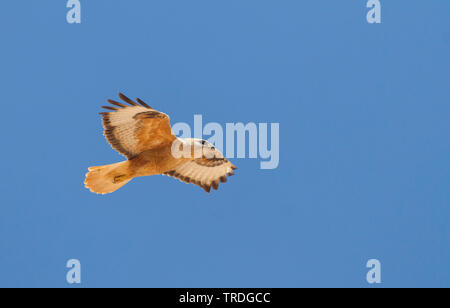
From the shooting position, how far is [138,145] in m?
12.0

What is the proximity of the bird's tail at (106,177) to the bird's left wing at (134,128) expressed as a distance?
31 cm

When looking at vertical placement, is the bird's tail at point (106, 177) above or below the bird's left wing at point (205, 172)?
below

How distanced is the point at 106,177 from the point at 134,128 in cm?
88

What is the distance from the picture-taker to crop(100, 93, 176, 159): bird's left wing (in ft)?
38.3

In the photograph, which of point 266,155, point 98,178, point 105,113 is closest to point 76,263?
point 98,178

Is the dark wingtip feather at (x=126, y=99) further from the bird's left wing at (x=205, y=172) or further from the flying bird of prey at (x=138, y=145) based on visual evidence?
the bird's left wing at (x=205, y=172)

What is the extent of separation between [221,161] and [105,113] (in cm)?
213

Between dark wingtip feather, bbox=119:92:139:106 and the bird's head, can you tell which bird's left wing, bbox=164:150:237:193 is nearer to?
the bird's head

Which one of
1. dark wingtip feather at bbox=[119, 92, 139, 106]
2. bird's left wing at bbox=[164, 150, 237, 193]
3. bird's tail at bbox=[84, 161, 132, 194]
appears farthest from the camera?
bird's left wing at bbox=[164, 150, 237, 193]

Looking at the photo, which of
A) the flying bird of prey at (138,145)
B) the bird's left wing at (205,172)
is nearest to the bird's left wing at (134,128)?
the flying bird of prey at (138,145)

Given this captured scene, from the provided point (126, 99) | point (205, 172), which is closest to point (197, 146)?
point (205, 172)

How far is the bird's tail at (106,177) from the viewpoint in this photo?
11789 mm

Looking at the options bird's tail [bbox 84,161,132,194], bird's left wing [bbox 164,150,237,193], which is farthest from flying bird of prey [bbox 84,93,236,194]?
bird's left wing [bbox 164,150,237,193]

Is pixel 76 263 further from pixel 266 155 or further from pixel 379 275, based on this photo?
pixel 379 275
